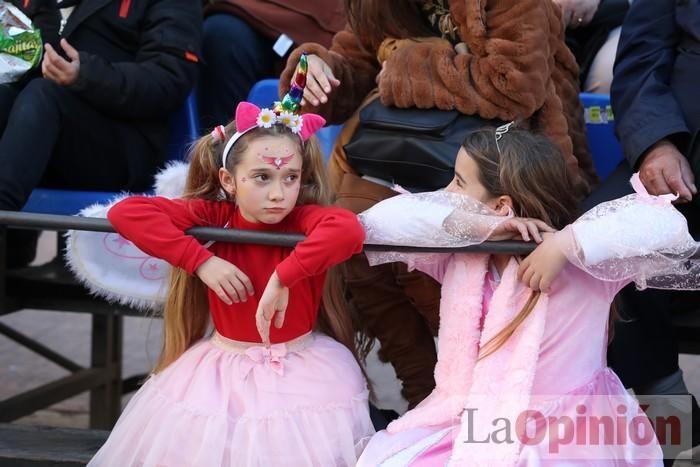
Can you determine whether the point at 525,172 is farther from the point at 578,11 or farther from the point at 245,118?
the point at 578,11

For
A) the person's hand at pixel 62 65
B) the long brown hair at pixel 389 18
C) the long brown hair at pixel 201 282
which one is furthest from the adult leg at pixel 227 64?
the long brown hair at pixel 201 282

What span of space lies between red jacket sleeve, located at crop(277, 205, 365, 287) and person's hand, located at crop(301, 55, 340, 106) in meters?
0.58

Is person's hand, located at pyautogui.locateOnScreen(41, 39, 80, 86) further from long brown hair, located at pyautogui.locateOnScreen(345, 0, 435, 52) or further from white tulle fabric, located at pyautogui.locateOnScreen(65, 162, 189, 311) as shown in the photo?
long brown hair, located at pyautogui.locateOnScreen(345, 0, 435, 52)

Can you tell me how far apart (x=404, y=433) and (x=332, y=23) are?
181 centimetres

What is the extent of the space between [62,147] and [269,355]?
4.05 feet

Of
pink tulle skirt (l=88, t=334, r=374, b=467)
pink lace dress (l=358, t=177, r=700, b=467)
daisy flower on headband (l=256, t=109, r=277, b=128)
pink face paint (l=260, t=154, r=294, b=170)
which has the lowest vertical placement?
pink tulle skirt (l=88, t=334, r=374, b=467)

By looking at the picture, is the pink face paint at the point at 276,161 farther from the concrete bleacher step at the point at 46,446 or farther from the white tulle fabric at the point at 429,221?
the concrete bleacher step at the point at 46,446

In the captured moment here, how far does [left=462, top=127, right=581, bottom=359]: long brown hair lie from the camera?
2.34 meters

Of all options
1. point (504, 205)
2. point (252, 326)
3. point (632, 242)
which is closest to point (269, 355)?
point (252, 326)

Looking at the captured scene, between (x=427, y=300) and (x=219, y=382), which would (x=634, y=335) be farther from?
(x=219, y=382)

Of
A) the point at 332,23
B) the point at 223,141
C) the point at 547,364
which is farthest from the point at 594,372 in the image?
the point at 332,23

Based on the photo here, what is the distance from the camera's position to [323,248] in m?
2.25

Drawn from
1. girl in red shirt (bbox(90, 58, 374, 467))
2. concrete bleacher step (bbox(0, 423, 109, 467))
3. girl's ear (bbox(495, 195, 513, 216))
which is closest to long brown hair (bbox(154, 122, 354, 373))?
girl in red shirt (bbox(90, 58, 374, 467))

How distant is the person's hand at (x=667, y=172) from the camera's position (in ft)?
8.45
